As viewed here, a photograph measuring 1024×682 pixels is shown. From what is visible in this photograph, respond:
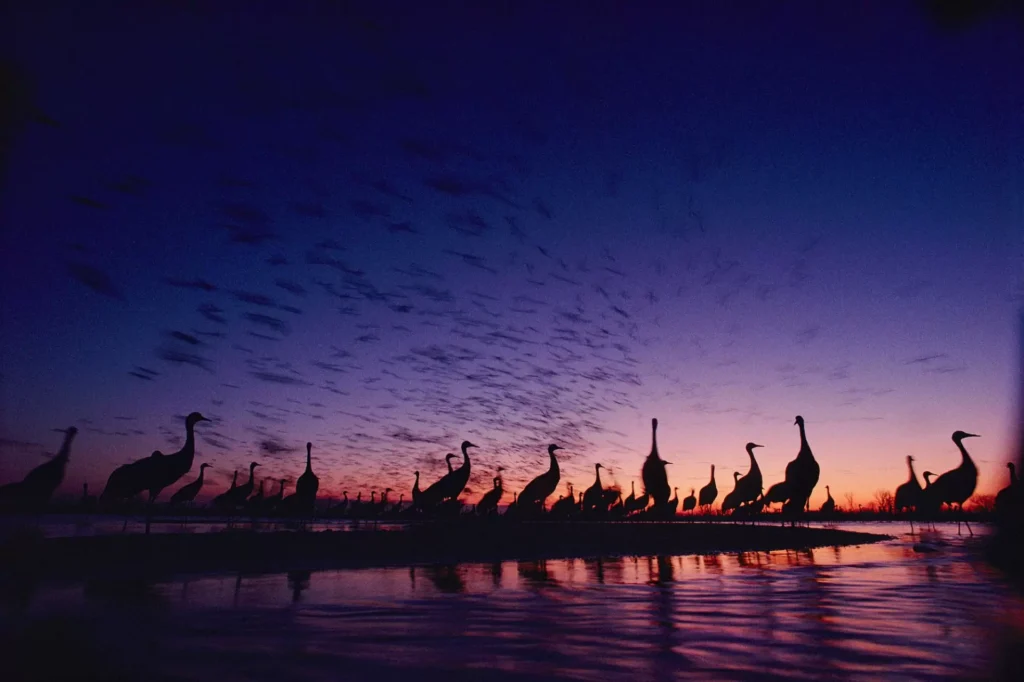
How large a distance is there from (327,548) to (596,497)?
102 ft

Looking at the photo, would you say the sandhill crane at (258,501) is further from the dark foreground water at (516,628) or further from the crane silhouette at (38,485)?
the dark foreground water at (516,628)

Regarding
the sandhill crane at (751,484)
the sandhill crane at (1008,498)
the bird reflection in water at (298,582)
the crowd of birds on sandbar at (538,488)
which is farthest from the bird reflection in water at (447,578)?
the sandhill crane at (751,484)

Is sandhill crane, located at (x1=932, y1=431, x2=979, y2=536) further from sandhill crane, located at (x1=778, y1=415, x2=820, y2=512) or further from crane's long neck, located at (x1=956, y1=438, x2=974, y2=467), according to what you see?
sandhill crane, located at (x1=778, y1=415, x2=820, y2=512)

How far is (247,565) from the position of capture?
483 inches

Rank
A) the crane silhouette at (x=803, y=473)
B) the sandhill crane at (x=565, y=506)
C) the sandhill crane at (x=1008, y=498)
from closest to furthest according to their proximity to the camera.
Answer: the sandhill crane at (x=1008, y=498), the crane silhouette at (x=803, y=473), the sandhill crane at (x=565, y=506)

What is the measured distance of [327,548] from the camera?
14.2m

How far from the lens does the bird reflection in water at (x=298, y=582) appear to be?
8.23 m

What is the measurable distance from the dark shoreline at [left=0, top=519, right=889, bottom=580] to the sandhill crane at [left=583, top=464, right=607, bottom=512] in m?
19.0

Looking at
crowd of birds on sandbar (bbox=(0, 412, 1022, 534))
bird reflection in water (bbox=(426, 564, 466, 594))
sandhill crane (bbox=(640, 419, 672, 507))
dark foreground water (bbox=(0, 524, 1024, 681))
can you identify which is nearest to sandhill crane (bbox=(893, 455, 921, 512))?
crowd of birds on sandbar (bbox=(0, 412, 1022, 534))

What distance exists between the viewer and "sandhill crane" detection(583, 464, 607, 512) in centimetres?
4180

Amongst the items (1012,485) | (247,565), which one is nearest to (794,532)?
(1012,485)

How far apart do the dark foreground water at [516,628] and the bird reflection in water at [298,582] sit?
119 millimetres

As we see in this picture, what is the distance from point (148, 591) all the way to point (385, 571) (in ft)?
14.5

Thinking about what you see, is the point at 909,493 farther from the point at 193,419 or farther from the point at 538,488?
the point at 193,419
